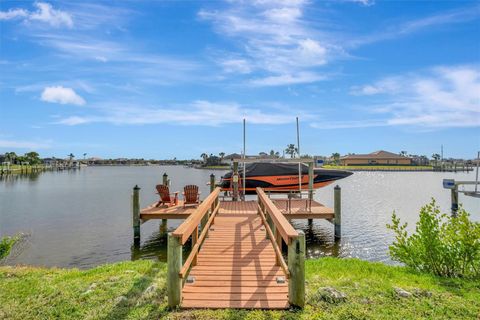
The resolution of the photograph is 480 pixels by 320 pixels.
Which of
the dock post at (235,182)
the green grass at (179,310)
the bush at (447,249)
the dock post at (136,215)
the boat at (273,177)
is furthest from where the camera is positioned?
the boat at (273,177)

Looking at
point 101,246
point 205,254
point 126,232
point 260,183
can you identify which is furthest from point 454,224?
point 260,183

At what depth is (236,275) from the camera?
5.97 metres

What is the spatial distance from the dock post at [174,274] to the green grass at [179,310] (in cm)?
18

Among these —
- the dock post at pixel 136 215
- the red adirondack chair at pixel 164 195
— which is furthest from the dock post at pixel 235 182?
the dock post at pixel 136 215

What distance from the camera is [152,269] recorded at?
23.9ft

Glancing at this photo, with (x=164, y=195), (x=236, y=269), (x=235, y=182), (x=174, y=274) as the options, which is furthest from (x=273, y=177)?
(x=174, y=274)

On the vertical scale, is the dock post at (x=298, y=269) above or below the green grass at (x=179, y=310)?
above

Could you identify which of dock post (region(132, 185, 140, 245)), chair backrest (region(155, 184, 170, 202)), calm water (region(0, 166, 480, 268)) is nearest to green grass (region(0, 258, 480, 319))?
calm water (region(0, 166, 480, 268))

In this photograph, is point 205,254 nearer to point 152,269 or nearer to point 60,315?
point 152,269

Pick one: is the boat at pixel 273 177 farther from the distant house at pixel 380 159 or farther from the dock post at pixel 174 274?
the distant house at pixel 380 159

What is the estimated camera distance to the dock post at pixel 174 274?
479 cm

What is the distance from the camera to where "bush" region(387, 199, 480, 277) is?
22.2ft

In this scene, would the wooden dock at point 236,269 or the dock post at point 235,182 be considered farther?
the dock post at point 235,182

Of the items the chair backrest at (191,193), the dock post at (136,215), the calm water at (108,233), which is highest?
the chair backrest at (191,193)
